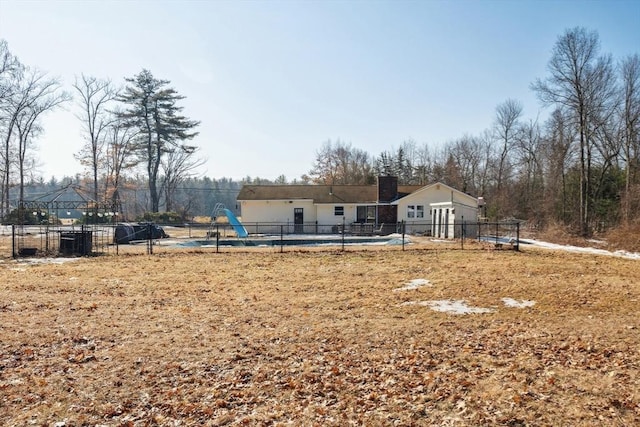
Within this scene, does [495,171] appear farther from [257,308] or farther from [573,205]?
[257,308]

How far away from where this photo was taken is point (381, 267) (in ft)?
45.5

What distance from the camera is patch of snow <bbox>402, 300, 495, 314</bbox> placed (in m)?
8.17

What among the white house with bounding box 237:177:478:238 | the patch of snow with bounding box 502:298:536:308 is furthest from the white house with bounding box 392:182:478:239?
the patch of snow with bounding box 502:298:536:308

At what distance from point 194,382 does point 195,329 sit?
2.24m

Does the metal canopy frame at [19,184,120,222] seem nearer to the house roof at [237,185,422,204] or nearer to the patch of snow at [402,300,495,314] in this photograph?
the house roof at [237,185,422,204]

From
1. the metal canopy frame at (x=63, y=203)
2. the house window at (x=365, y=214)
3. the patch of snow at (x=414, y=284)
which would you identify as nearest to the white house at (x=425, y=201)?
the house window at (x=365, y=214)

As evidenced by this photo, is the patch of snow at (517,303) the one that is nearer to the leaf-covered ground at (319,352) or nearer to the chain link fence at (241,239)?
the leaf-covered ground at (319,352)

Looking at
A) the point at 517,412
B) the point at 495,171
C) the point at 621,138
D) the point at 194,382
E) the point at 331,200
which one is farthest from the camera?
the point at 495,171

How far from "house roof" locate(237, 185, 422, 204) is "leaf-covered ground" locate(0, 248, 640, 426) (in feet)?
71.9

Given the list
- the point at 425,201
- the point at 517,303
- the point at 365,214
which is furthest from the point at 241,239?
the point at 517,303

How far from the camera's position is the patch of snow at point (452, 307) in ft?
26.8

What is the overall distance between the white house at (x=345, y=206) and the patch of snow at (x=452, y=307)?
2092 centimetres

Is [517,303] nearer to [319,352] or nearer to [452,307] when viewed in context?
[452,307]

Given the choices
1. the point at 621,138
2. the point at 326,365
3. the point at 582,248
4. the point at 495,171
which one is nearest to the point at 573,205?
the point at 621,138
